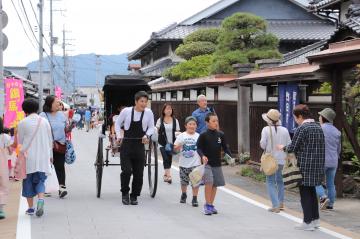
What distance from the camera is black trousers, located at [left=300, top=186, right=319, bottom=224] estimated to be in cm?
834

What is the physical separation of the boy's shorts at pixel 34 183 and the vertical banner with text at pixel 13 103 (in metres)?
7.08

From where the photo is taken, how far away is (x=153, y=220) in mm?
8914

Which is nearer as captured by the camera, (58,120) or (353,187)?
(58,120)

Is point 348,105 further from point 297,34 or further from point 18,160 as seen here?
point 297,34

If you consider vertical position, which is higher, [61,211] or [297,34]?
[297,34]

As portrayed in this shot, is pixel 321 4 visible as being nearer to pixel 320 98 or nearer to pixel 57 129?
pixel 320 98

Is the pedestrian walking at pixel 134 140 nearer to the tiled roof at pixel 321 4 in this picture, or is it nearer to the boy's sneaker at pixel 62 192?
the boy's sneaker at pixel 62 192

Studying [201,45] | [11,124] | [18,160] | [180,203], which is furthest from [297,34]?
[18,160]

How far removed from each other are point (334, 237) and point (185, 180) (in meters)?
3.28

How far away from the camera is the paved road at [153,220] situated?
795 cm

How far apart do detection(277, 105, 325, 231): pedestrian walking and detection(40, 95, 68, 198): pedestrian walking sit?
4.59 meters

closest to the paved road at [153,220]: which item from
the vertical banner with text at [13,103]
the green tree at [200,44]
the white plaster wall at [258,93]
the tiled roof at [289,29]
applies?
the white plaster wall at [258,93]

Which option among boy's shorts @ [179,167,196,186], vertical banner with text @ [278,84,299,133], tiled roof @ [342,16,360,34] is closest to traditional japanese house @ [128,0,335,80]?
vertical banner with text @ [278,84,299,133]

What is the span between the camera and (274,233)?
8.09 metres
